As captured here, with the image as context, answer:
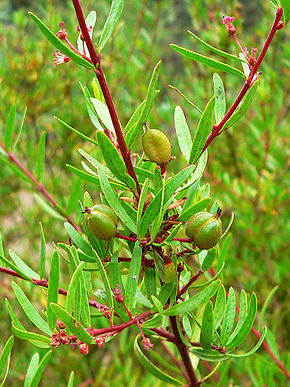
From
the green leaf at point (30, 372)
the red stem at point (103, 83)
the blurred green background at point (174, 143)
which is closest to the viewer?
the red stem at point (103, 83)

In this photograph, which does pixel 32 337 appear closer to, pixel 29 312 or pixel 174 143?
pixel 29 312

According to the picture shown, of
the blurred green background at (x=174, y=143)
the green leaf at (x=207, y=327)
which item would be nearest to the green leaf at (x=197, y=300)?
the green leaf at (x=207, y=327)

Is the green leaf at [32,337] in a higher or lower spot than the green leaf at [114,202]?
lower

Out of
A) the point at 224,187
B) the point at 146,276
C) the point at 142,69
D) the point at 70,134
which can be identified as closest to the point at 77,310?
the point at 146,276

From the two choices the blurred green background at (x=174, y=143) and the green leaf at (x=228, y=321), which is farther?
the blurred green background at (x=174, y=143)

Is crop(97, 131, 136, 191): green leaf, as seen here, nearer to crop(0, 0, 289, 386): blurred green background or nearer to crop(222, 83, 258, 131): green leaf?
crop(222, 83, 258, 131): green leaf

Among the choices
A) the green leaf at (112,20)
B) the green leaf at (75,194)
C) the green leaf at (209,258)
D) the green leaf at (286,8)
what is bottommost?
the green leaf at (75,194)

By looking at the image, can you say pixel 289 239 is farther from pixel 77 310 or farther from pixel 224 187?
pixel 77 310

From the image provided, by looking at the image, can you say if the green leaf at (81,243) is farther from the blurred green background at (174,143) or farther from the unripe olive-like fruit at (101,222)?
the blurred green background at (174,143)
